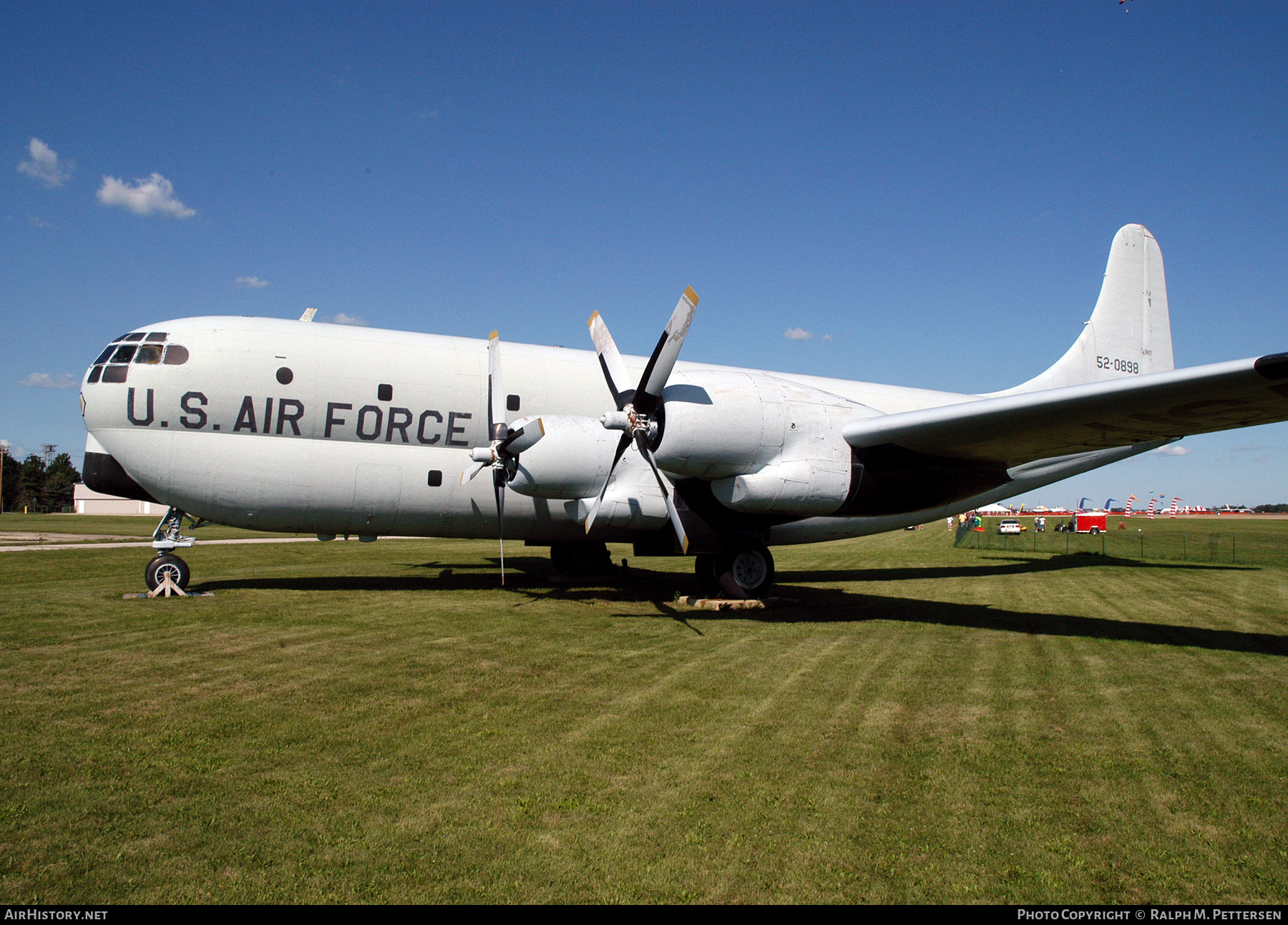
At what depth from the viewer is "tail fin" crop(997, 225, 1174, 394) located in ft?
65.5

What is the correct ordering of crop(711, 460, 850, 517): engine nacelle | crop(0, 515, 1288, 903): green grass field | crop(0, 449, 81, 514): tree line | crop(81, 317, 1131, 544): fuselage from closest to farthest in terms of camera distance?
crop(0, 515, 1288, 903): green grass field → crop(711, 460, 850, 517): engine nacelle → crop(81, 317, 1131, 544): fuselage → crop(0, 449, 81, 514): tree line

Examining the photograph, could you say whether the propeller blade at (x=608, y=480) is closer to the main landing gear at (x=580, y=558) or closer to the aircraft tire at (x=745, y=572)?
the aircraft tire at (x=745, y=572)

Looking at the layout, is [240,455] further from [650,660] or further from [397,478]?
[650,660]

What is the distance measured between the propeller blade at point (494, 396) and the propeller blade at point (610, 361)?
2.16 metres

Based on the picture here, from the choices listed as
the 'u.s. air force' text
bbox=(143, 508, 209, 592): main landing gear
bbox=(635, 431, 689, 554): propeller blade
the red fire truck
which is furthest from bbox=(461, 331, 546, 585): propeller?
the red fire truck

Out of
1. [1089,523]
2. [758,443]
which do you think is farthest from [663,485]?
[1089,523]

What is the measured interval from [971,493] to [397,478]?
11.3 m

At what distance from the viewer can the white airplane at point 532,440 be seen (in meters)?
12.4

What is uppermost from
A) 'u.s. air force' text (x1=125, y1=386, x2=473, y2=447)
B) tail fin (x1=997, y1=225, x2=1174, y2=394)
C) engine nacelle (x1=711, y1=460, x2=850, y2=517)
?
tail fin (x1=997, y1=225, x2=1174, y2=394)

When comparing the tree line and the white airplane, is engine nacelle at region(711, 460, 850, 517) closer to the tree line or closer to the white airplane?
the white airplane

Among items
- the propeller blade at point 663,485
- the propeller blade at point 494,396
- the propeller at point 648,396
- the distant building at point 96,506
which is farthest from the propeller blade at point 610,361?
the distant building at point 96,506

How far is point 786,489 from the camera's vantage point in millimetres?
12836

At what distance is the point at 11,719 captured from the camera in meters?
6.66

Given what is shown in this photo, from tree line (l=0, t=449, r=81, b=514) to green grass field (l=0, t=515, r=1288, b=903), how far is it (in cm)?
11159
